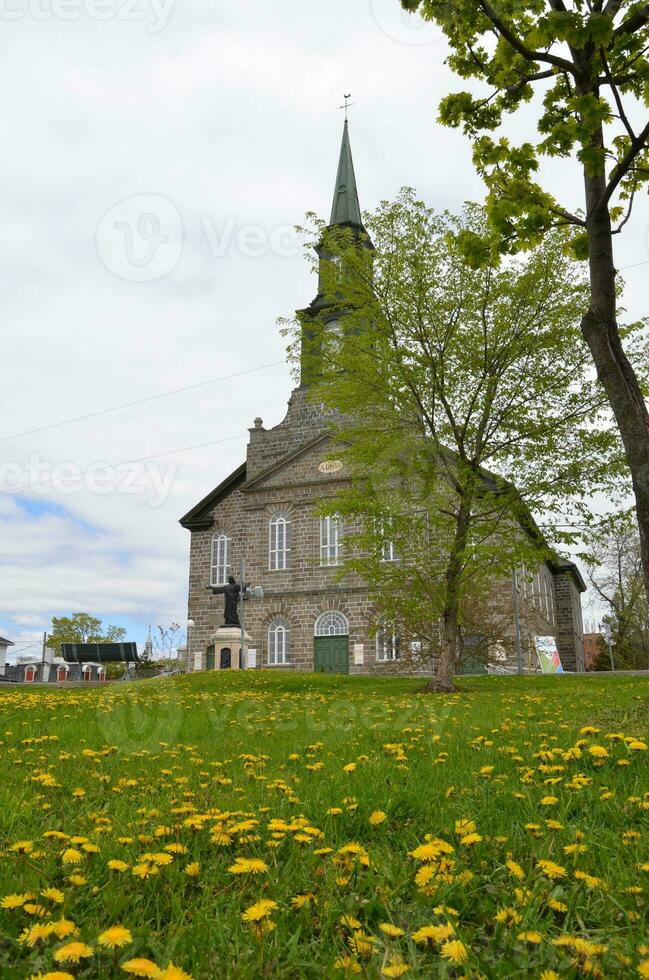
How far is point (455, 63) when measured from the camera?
8.23 metres

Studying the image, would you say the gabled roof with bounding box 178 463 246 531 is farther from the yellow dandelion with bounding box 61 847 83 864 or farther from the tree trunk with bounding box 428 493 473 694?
the yellow dandelion with bounding box 61 847 83 864

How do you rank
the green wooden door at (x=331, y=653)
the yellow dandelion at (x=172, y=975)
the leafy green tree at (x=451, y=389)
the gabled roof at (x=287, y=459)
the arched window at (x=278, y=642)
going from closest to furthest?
the yellow dandelion at (x=172, y=975)
the leafy green tree at (x=451, y=389)
the green wooden door at (x=331, y=653)
the arched window at (x=278, y=642)
the gabled roof at (x=287, y=459)

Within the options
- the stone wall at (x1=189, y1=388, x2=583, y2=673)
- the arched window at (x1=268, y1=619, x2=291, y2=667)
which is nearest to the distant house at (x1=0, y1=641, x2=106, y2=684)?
the stone wall at (x1=189, y1=388, x2=583, y2=673)

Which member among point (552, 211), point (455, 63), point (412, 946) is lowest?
point (412, 946)

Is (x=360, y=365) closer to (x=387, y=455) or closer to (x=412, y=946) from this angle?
(x=387, y=455)

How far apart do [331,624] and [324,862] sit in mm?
32319

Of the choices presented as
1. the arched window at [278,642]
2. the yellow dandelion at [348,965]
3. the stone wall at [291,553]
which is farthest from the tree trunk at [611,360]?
the arched window at [278,642]

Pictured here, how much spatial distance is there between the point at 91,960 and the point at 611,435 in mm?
16103

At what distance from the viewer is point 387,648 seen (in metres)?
33.0

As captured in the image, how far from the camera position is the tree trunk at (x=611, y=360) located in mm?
A: 6461

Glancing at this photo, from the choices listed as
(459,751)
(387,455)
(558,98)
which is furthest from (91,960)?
(387,455)

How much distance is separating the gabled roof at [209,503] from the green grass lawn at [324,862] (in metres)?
33.8

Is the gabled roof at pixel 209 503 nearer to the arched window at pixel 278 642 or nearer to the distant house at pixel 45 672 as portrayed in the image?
the arched window at pixel 278 642

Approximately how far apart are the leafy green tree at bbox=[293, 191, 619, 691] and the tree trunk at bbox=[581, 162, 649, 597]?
9538mm
